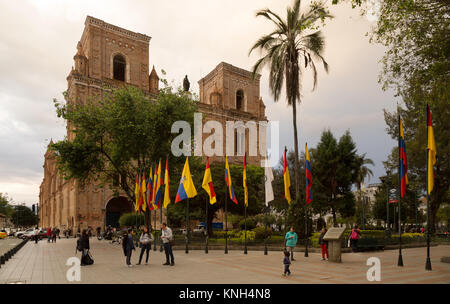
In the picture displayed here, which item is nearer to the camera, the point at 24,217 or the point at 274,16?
the point at 274,16

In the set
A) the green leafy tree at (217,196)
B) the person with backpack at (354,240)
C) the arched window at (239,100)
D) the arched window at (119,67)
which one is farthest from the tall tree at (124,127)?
the arched window at (239,100)

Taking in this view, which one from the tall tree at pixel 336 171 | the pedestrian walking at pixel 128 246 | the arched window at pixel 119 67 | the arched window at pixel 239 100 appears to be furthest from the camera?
the arched window at pixel 239 100

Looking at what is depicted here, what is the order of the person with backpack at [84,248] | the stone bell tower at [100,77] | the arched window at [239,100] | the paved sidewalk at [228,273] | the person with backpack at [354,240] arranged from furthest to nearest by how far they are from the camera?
the arched window at [239,100] → the stone bell tower at [100,77] → the person with backpack at [354,240] → the person with backpack at [84,248] → the paved sidewalk at [228,273]

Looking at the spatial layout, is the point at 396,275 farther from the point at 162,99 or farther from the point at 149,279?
the point at 162,99

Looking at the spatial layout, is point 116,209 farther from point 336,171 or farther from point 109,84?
point 336,171

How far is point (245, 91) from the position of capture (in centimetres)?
6556

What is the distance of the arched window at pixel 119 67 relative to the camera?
1978 inches

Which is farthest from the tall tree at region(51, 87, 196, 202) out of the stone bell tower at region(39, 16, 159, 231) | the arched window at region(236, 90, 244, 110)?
the arched window at region(236, 90, 244, 110)

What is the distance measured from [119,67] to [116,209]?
20.4m

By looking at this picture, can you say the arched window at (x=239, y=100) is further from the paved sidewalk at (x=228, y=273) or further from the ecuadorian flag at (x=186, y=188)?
the paved sidewalk at (x=228, y=273)

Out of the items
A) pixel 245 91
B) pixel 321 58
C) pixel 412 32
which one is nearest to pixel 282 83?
pixel 321 58

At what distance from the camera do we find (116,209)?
49281mm

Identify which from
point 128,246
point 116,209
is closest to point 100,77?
point 116,209

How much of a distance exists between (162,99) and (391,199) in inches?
843
